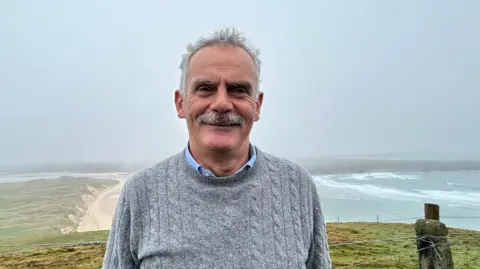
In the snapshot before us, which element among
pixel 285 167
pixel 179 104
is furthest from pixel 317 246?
pixel 179 104

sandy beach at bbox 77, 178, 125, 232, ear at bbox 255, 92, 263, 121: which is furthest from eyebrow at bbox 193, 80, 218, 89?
sandy beach at bbox 77, 178, 125, 232

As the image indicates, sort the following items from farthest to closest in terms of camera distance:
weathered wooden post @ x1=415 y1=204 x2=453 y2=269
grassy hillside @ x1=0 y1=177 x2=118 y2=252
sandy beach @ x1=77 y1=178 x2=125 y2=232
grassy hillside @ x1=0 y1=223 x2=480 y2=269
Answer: sandy beach @ x1=77 y1=178 x2=125 y2=232, grassy hillside @ x1=0 y1=177 x2=118 y2=252, grassy hillside @ x1=0 y1=223 x2=480 y2=269, weathered wooden post @ x1=415 y1=204 x2=453 y2=269

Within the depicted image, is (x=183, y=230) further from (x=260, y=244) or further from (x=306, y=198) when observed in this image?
(x=306, y=198)

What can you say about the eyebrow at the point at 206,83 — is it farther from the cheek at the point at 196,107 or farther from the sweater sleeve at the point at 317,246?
the sweater sleeve at the point at 317,246

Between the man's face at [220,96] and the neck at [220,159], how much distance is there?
0.09 feet

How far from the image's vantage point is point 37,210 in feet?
104

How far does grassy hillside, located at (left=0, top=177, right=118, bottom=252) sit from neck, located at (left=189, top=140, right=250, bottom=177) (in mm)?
15178

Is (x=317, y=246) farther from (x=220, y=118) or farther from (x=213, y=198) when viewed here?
(x=220, y=118)

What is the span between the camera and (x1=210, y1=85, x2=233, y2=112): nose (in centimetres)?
125

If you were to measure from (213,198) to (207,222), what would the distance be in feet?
0.31

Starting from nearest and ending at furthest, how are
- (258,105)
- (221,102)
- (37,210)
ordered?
(221,102) < (258,105) < (37,210)

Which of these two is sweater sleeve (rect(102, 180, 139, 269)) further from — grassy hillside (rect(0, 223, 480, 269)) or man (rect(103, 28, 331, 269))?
grassy hillside (rect(0, 223, 480, 269))

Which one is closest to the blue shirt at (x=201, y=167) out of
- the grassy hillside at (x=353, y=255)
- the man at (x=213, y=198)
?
the man at (x=213, y=198)

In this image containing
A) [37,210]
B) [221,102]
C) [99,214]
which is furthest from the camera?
[37,210]
